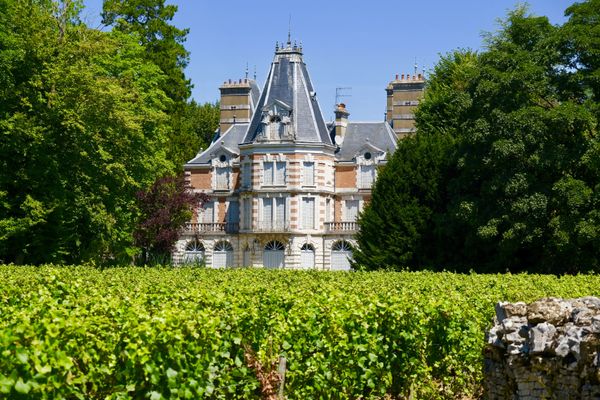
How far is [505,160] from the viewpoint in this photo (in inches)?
1372

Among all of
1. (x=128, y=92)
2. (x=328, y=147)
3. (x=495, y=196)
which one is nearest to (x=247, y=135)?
(x=328, y=147)

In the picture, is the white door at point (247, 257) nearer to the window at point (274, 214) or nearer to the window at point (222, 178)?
the window at point (274, 214)

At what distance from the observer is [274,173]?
6047cm

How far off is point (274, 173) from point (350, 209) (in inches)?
219

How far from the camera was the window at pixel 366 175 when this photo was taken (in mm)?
61906

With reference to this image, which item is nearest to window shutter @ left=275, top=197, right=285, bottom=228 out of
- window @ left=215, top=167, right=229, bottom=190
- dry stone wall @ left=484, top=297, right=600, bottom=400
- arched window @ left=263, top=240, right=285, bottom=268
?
arched window @ left=263, top=240, right=285, bottom=268

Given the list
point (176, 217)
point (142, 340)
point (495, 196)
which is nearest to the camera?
point (142, 340)

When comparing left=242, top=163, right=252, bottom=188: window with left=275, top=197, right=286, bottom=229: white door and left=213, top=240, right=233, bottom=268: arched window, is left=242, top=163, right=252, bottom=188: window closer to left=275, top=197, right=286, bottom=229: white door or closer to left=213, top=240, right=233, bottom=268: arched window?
left=275, top=197, right=286, bottom=229: white door

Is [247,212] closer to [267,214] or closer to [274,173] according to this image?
[267,214]

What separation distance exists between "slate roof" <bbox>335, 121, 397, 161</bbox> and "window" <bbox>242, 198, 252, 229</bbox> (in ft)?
21.0

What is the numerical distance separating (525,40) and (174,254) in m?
32.7

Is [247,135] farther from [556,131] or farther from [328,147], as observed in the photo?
[556,131]

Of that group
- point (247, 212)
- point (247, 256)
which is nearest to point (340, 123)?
point (247, 212)

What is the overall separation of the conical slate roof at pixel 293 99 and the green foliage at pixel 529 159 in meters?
21.6
